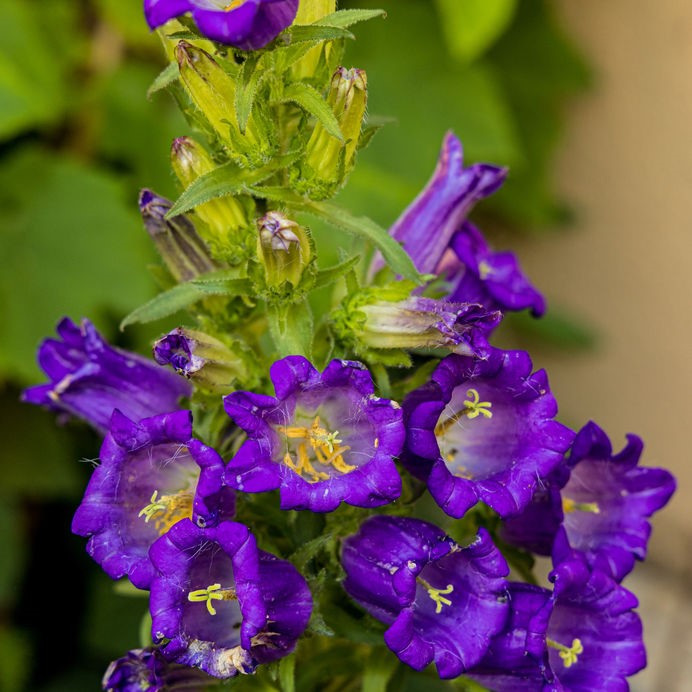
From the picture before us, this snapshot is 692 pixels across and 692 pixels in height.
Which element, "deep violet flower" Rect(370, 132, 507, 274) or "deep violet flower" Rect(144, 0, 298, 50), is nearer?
"deep violet flower" Rect(144, 0, 298, 50)

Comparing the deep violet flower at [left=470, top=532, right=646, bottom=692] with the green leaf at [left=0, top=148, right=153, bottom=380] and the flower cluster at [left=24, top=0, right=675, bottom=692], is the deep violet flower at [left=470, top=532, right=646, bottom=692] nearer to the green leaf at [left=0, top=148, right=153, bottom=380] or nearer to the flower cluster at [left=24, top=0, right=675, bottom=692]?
the flower cluster at [left=24, top=0, right=675, bottom=692]

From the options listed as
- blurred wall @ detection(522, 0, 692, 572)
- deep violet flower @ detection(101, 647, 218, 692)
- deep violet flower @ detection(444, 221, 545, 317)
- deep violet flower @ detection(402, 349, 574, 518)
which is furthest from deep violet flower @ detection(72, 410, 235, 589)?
blurred wall @ detection(522, 0, 692, 572)

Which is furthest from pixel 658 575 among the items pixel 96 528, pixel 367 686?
pixel 96 528

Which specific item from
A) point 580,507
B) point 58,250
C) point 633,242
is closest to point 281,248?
point 580,507

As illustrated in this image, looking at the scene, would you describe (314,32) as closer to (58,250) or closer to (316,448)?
(316,448)

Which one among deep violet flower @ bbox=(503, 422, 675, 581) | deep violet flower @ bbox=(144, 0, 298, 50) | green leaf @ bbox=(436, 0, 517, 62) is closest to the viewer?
deep violet flower @ bbox=(144, 0, 298, 50)

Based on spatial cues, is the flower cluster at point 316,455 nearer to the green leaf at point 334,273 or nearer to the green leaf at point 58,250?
the green leaf at point 334,273
